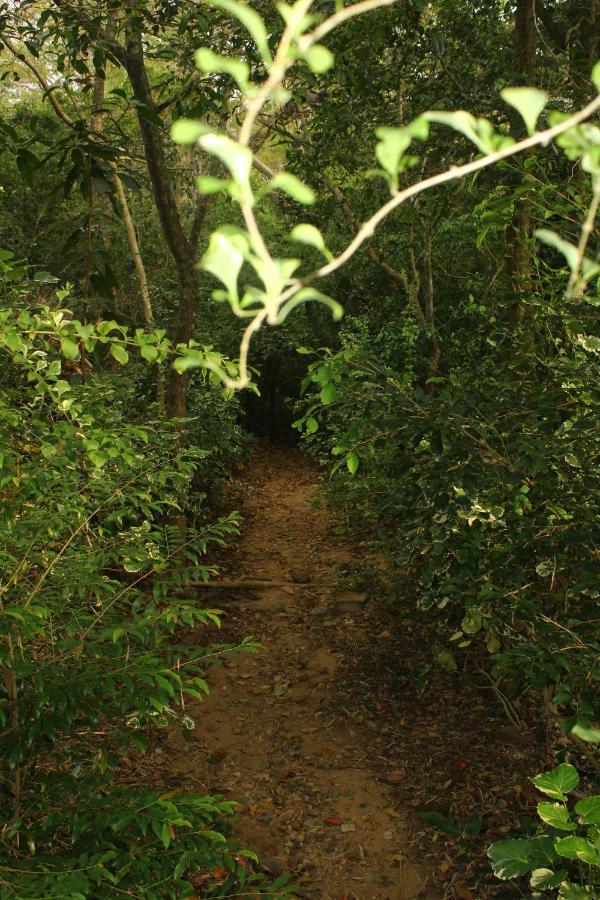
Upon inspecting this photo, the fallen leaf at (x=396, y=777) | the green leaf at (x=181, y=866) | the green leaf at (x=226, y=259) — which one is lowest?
the fallen leaf at (x=396, y=777)

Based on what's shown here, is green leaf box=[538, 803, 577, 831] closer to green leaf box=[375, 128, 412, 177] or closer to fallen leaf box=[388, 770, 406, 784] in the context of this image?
green leaf box=[375, 128, 412, 177]

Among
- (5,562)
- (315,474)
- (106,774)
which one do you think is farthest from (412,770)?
(315,474)

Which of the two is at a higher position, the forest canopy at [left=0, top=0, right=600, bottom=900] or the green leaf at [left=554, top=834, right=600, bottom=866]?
the forest canopy at [left=0, top=0, right=600, bottom=900]

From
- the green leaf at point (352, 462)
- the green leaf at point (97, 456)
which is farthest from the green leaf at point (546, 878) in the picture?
the green leaf at point (97, 456)

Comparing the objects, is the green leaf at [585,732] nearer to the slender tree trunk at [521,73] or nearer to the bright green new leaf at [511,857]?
the bright green new leaf at [511,857]

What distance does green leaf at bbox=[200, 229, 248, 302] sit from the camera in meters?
0.65

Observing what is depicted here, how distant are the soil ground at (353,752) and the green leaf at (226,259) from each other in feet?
8.92

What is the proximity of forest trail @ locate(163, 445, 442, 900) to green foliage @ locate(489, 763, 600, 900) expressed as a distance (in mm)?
1221

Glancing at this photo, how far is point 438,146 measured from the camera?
476cm

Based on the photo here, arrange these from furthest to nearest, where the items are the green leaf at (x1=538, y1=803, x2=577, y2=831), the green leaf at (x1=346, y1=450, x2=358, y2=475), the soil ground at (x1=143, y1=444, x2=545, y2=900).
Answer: the soil ground at (x1=143, y1=444, x2=545, y2=900)
the green leaf at (x1=346, y1=450, x2=358, y2=475)
the green leaf at (x1=538, y1=803, x2=577, y2=831)

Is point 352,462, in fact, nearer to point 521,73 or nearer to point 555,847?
point 555,847

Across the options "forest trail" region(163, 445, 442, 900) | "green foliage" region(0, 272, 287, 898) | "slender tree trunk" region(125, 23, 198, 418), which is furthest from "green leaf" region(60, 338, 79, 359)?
"slender tree trunk" region(125, 23, 198, 418)

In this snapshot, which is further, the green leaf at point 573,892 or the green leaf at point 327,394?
the green leaf at point 327,394

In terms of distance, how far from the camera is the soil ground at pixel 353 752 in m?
3.27
